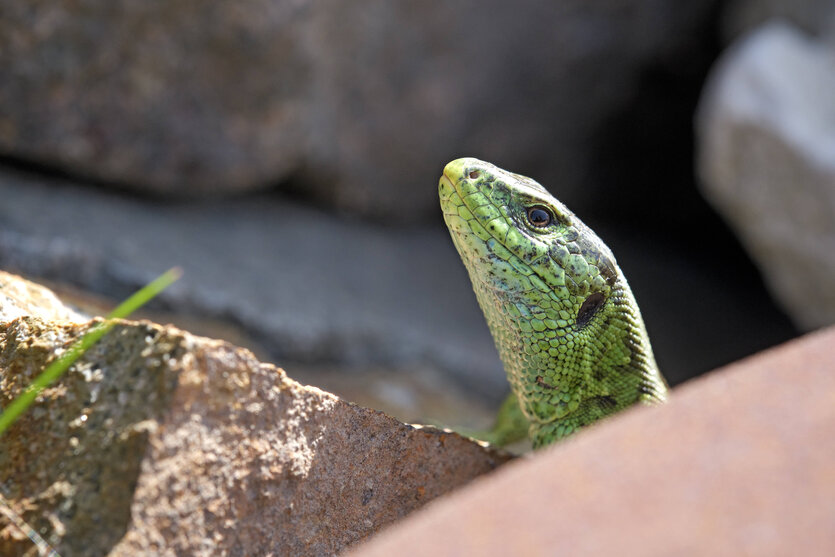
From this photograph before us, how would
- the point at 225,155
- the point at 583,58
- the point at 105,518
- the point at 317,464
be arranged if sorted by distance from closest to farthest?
the point at 105,518 → the point at 317,464 → the point at 225,155 → the point at 583,58

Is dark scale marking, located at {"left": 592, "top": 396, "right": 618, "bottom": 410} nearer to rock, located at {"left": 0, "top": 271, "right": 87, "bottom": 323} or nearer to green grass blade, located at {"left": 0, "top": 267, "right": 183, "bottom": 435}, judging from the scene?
green grass blade, located at {"left": 0, "top": 267, "right": 183, "bottom": 435}

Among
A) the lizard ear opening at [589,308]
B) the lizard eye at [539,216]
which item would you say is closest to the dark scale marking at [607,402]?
the lizard ear opening at [589,308]

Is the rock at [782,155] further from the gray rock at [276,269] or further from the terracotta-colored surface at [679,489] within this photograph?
the terracotta-colored surface at [679,489]

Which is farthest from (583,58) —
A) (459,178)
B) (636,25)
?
(459,178)

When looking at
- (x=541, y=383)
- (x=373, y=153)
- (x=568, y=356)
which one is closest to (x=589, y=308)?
(x=568, y=356)

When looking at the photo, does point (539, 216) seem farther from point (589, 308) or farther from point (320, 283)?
point (320, 283)

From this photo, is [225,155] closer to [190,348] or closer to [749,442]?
[190,348]
